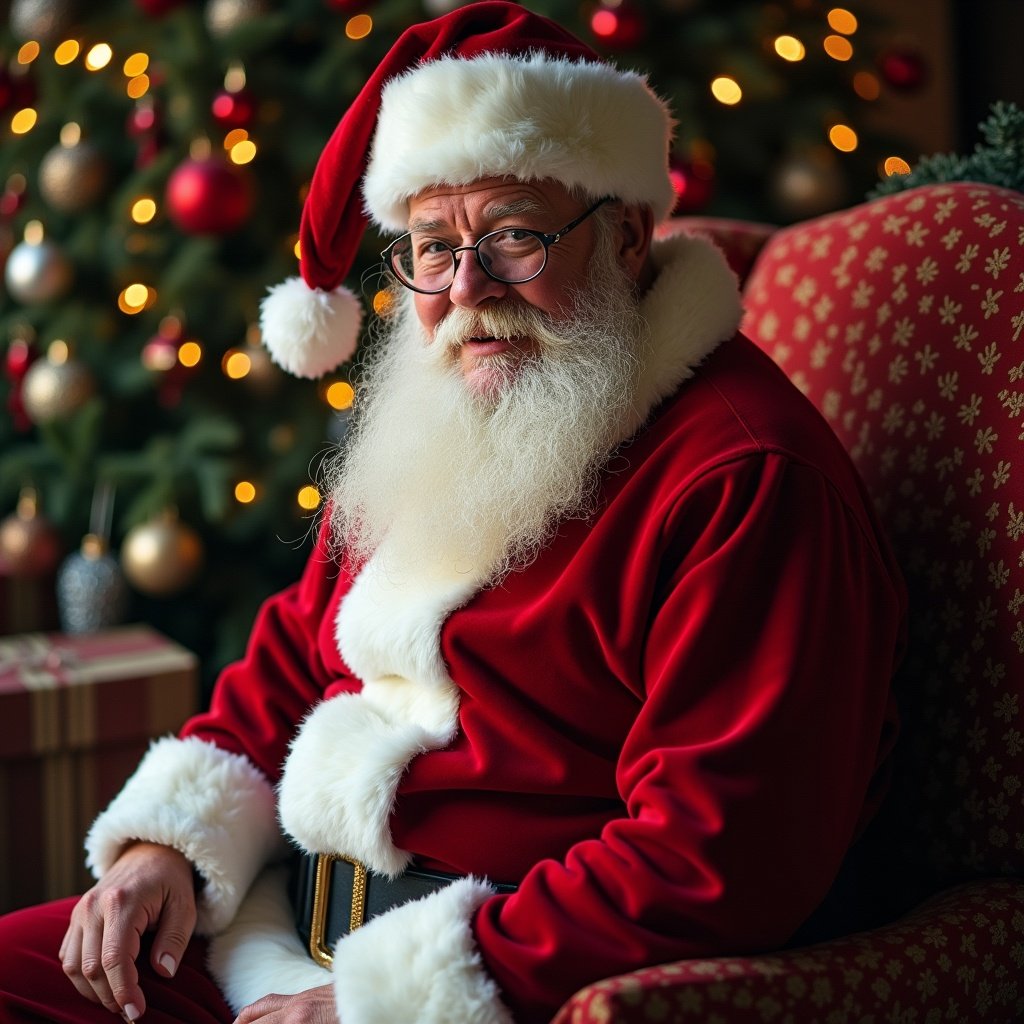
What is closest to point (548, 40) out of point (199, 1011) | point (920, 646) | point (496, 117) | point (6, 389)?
point (496, 117)

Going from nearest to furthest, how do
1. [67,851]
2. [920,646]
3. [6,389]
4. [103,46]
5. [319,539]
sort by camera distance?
[920,646] < [319,539] < [67,851] < [103,46] < [6,389]

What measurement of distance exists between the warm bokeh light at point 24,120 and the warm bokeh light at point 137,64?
11.7 inches

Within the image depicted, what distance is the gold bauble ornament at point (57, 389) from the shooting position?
2729mm

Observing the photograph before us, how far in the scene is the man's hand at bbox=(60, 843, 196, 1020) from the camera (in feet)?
4.26

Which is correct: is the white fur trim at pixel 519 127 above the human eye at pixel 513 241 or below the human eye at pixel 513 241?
above

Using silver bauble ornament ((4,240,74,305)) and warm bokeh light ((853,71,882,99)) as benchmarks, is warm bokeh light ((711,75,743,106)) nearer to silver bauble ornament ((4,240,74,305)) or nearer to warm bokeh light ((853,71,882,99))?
warm bokeh light ((853,71,882,99))

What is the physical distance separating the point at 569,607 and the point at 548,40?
0.75 metres

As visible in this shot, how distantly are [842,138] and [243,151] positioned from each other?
5.02ft

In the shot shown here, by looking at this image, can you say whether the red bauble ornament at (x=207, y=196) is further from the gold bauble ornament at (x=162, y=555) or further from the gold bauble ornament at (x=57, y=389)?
the gold bauble ornament at (x=162, y=555)

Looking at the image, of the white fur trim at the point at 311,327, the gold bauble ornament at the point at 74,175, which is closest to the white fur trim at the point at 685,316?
the white fur trim at the point at 311,327

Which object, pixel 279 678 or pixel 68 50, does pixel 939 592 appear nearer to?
pixel 279 678

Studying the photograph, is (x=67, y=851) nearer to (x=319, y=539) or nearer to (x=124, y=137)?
(x=319, y=539)

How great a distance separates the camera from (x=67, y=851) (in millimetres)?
2311

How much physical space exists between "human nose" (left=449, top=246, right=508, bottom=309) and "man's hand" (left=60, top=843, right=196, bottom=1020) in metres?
0.81
